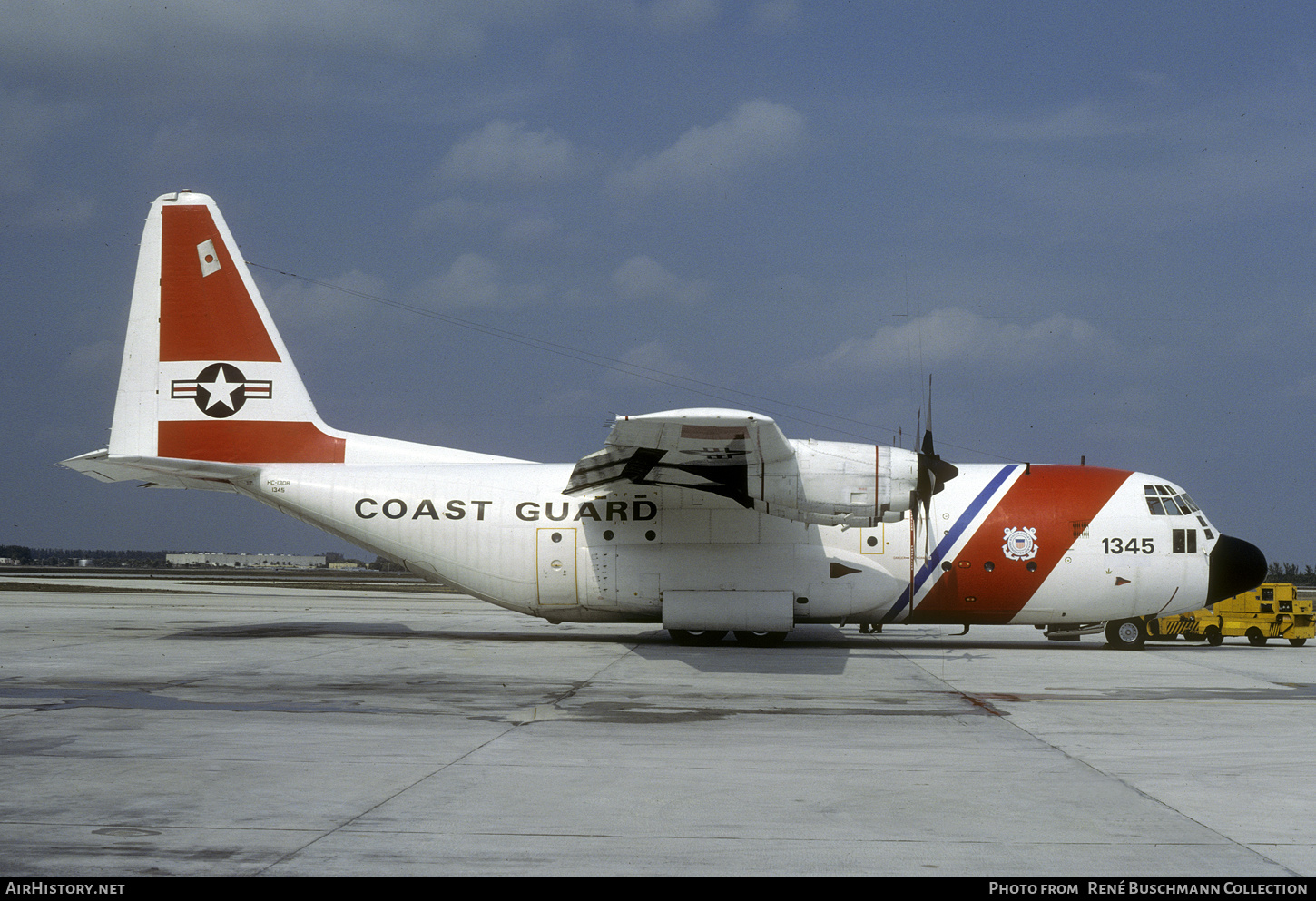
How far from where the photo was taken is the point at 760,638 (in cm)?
2191

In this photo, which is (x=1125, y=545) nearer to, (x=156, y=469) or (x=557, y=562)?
(x=557, y=562)

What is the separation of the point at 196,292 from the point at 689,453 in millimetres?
11862

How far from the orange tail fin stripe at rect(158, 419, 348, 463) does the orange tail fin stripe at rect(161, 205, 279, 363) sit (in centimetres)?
146

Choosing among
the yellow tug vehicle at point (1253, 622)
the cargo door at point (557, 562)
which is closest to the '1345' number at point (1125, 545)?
the yellow tug vehicle at point (1253, 622)

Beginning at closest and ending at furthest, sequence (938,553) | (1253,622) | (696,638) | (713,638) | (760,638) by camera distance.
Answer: (938,553) → (713,638) → (696,638) → (760,638) → (1253,622)

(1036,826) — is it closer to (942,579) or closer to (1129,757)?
(1129,757)

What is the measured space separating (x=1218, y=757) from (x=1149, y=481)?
13.3m

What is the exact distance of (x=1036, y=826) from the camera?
6.96 meters

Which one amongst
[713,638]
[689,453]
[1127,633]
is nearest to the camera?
[689,453]

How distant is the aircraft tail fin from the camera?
21.5 meters

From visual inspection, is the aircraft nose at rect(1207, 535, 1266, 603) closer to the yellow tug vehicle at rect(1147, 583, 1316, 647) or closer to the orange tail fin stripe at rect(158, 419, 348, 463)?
the yellow tug vehicle at rect(1147, 583, 1316, 647)

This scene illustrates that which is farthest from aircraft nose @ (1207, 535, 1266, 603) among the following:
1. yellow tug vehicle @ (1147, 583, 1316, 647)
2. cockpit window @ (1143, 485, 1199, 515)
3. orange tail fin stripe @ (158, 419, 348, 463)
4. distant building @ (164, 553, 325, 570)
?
distant building @ (164, 553, 325, 570)

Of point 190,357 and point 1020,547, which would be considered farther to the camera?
point 190,357

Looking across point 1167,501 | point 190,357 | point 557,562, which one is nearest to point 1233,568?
point 1167,501
